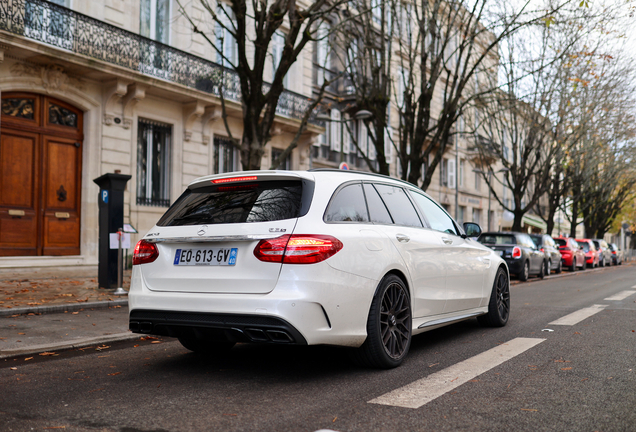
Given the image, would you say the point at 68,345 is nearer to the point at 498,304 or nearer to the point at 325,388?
the point at 325,388

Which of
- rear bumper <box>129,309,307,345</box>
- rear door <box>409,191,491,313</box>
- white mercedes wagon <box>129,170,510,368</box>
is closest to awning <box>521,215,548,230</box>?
rear door <box>409,191,491,313</box>

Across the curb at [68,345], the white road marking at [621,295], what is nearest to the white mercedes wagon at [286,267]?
the curb at [68,345]

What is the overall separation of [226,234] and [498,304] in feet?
14.4

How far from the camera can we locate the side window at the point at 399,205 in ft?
18.7

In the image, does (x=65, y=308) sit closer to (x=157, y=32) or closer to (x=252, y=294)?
(x=252, y=294)

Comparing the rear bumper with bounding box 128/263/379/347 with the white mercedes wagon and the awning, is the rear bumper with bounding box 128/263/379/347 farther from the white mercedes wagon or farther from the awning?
the awning

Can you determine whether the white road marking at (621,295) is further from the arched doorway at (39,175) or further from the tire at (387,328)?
the arched doorway at (39,175)

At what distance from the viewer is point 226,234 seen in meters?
4.57

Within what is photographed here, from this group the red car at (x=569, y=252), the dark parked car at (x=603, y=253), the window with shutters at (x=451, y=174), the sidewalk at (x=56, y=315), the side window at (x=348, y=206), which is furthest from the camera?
the window with shutters at (x=451, y=174)

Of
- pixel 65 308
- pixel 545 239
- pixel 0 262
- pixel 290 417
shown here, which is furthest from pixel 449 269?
pixel 545 239

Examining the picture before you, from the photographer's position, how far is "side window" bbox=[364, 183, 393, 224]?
5.36 metres

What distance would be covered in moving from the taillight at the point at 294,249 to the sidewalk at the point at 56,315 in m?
3.04

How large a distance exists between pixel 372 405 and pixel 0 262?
13061mm

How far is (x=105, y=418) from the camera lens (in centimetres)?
371
